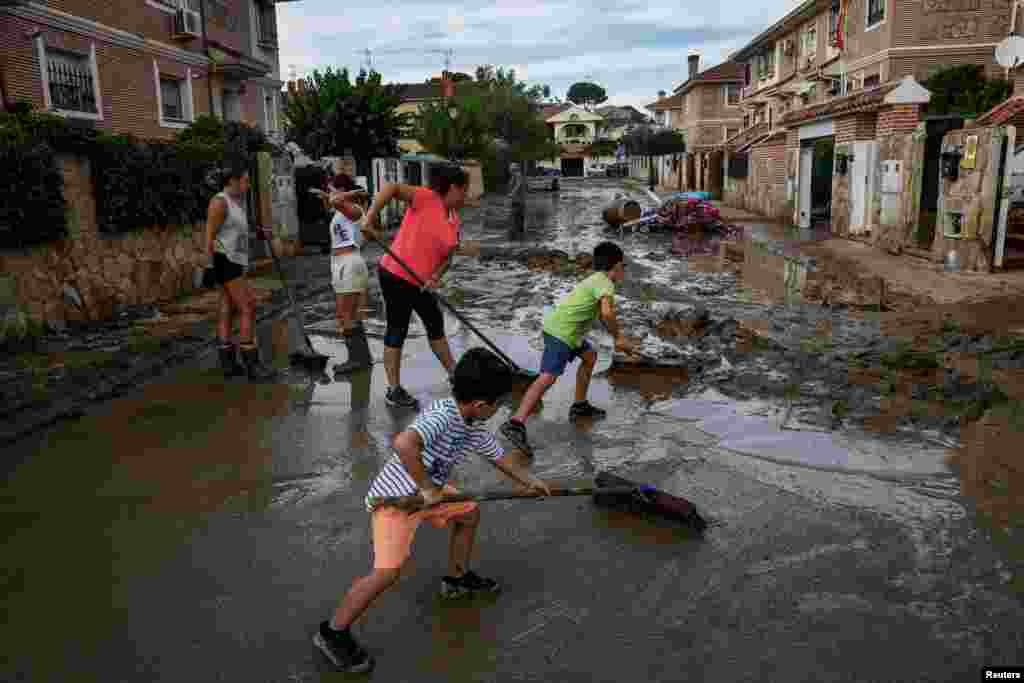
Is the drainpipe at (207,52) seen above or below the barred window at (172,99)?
above

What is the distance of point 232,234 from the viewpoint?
21.7 feet

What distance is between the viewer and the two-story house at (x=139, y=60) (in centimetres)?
1445

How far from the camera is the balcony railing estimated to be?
15.3 m

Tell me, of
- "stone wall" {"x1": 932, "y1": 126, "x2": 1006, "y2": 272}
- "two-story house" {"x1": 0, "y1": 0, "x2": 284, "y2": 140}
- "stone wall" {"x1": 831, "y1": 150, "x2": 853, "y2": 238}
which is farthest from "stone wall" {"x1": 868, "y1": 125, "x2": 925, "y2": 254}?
"two-story house" {"x1": 0, "y1": 0, "x2": 284, "y2": 140}

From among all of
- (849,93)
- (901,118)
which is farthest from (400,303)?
(849,93)

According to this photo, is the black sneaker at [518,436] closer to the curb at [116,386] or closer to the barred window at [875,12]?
the curb at [116,386]

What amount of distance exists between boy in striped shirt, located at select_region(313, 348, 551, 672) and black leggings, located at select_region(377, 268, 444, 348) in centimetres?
292

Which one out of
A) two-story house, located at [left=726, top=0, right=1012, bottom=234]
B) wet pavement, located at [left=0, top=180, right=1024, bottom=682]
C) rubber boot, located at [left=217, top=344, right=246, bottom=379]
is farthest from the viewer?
two-story house, located at [left=726, top=0, right=1012, bottom=234]

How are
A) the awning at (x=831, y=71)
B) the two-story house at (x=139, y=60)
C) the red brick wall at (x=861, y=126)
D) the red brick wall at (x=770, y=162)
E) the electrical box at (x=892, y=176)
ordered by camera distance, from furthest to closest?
the awning at (x=831, y=71)
the red brick wall at (x=770, y=162)
the red brick wall at (x=861, y=126)
the two-story house at (x=139, y=60)
the electrical box at (x=892, y=176)

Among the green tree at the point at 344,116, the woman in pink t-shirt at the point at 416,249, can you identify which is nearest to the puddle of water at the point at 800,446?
the woman in pink t-shirt at the point at 416,249

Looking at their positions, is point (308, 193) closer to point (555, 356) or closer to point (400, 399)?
point (400, 399)

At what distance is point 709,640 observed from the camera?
294cm

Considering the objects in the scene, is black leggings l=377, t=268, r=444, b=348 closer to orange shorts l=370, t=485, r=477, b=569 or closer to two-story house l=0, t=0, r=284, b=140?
orange shorts l=370, t=485, r=477, b=569

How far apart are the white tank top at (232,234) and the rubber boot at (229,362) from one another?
757 mm
